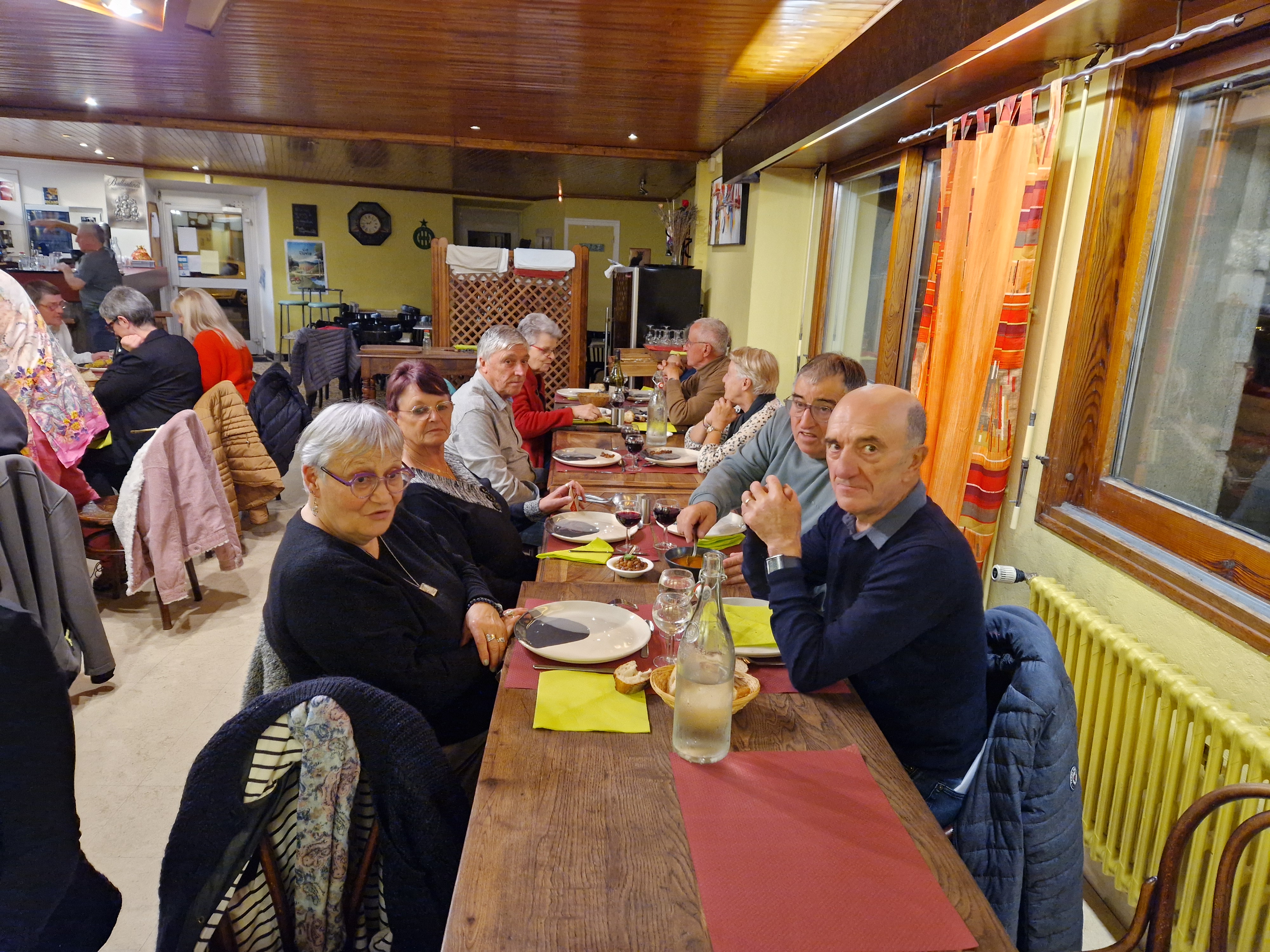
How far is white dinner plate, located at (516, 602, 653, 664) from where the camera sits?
1530 millimetres

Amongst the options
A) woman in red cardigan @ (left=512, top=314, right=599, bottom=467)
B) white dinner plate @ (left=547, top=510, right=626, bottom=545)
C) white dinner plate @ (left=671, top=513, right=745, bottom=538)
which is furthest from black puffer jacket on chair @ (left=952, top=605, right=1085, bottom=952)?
woman in red cardigan @ (left=512, top=314, right=599, bottom=467)

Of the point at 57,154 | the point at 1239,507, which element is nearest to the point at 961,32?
the point at 1239,507

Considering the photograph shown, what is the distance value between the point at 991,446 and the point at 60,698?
236 centimetres

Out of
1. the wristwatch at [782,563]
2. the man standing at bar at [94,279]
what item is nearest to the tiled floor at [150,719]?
the wristwatch at [782,563]

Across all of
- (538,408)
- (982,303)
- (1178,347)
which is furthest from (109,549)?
(1178,347)

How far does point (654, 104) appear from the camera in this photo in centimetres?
462

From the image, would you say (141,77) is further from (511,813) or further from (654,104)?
(511,813)

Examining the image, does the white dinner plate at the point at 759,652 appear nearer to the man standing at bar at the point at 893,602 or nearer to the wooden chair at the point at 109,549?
the man standing at bar at the point at 893,602

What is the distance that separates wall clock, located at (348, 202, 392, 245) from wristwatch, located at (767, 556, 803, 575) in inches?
455

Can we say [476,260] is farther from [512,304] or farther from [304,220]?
[304,220]

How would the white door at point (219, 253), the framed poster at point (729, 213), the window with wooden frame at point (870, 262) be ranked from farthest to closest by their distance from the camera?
the white door at point (219, 253), the framed poster at point (729, 213), the window with wooden frame at point (870, 262)

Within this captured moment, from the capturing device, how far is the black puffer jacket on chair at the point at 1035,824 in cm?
127

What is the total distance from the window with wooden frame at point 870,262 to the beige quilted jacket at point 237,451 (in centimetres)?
295

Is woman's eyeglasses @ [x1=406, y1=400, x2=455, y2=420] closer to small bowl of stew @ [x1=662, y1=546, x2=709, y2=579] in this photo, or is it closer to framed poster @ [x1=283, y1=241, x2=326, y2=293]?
small bowl of stew @ [x1=662, y1=546, x2=709, y2=579]
